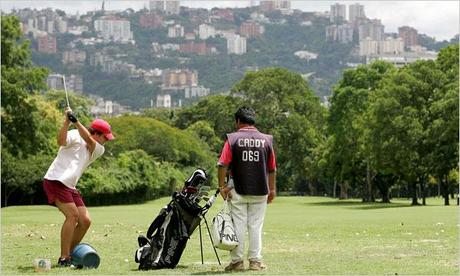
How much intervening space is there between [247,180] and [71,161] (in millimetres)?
2463

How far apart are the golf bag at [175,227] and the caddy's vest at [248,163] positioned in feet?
2.20

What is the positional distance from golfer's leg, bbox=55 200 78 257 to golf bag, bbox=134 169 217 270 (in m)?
0.93

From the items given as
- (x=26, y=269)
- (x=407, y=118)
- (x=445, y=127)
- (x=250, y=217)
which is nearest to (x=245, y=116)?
(x=250, y=217)

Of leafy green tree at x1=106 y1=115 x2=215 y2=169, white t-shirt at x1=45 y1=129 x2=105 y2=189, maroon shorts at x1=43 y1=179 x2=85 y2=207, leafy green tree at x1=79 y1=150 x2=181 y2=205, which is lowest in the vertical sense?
leafy green tree at x1=79 y1=150 x2=181 y2=205

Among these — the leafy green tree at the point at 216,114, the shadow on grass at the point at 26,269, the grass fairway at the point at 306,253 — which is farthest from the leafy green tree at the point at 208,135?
the shadow on grass at the point at 26,269

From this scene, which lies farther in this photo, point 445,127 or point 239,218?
point 445,127

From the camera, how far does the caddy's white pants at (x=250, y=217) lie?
1288 cm

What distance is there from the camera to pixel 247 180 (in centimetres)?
1293

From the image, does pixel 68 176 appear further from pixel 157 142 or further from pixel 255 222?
pixel 157 142

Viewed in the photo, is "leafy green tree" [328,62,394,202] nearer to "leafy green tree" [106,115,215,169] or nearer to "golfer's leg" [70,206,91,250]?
"leafy green tree" [106,115,215,169]

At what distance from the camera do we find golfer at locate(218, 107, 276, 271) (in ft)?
42.3

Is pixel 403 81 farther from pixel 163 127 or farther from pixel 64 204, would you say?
pixel 64 204

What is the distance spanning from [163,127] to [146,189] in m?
21.1

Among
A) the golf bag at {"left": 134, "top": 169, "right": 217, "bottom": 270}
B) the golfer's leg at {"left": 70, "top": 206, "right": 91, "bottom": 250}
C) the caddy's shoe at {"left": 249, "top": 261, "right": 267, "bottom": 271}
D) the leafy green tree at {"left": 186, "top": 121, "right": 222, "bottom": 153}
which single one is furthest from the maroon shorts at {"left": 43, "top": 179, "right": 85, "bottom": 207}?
the leafy green tree at {"left": 186, "top": 121, "right": 222, "bottom": 153}
